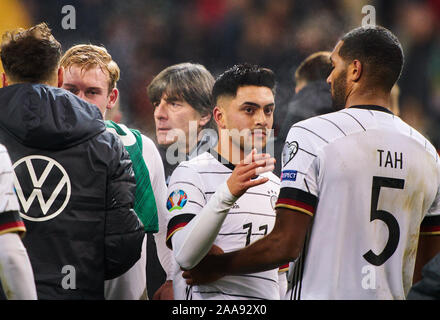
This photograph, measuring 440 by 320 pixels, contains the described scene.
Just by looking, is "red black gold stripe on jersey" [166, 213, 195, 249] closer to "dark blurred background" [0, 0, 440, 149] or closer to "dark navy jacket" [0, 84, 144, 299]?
"dark navy jacket" [0, 84, 144, 299]

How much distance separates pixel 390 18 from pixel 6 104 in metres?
4.07

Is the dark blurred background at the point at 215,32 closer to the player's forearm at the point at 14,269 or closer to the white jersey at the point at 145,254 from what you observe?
A: the white jersey at the point at 145,254

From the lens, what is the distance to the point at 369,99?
217 centimetres

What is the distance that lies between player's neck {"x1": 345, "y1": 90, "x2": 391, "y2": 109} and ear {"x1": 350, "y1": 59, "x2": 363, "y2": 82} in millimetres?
57

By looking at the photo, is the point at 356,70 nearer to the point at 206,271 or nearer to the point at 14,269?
the point at 206,271

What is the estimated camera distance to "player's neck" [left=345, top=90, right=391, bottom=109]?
217cm

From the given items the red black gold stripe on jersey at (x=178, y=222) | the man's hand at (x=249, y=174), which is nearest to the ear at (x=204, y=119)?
the red black gold stripe on jersey at (x=178, y=222)

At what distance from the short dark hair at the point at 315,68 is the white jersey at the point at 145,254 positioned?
180 centimetres

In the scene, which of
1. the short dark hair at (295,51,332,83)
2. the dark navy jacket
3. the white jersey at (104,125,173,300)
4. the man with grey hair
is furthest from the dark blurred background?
the dark navy jacket

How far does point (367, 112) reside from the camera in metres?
2.13

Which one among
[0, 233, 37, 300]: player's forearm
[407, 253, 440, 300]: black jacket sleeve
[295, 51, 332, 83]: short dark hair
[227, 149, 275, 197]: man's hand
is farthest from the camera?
[295, 51, 332, 83]: short dark hair

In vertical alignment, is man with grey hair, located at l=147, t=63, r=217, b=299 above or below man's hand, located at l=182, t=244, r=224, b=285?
above
